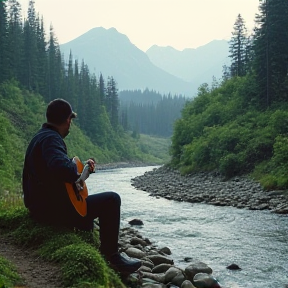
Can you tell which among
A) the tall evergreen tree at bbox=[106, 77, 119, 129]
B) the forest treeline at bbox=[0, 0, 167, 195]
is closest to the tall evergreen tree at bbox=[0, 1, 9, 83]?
the forest treeline at bbox=[0, 0, 167, 195]

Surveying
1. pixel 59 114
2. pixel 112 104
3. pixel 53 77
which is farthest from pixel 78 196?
pixel 112 104

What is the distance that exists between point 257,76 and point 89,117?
5330 cm

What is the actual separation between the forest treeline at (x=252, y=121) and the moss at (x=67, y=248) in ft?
51.2

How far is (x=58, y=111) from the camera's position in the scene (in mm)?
5184

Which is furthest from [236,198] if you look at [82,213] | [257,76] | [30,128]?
[30,128]

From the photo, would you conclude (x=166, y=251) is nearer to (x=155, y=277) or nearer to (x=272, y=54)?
(x=155, y=277)

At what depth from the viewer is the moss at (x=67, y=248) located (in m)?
4.59

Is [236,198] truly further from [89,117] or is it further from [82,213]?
[89,117]

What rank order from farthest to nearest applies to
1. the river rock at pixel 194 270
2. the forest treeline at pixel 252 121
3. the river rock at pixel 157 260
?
the forest treeline at pixel 252 121, the river rock at pixel 157 260, the river rock at pixel 194 270

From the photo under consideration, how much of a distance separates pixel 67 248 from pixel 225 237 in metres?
7.34

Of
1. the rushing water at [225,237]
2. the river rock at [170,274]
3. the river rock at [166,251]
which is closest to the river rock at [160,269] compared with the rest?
the river rock at [170,274]

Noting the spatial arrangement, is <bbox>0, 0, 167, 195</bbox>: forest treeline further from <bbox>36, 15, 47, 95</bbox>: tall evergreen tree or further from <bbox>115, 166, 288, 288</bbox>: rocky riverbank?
<bbox>115, 166, 288, 288</bbox>: rocky riverbank

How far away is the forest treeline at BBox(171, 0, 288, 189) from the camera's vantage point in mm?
25906

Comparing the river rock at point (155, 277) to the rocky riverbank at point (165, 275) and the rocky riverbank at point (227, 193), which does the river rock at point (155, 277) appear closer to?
the rocky riverbank at point (165, 275)
